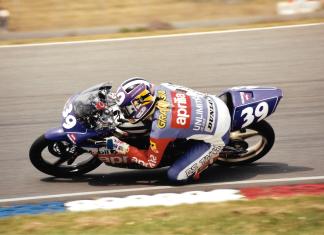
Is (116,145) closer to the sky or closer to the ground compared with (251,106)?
closer to the ground

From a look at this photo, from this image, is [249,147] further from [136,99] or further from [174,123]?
[136,99]

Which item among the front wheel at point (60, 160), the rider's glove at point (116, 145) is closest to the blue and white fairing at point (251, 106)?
the rider's glove at point (116, 145)

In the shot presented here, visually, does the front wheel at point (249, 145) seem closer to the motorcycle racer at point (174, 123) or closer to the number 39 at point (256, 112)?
the number 39 at point (256, 112)

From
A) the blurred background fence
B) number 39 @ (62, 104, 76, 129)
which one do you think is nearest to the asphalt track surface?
number 39 @ (62, 104, 76, 129)

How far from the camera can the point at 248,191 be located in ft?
28.0

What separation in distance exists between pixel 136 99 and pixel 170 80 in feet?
15.6

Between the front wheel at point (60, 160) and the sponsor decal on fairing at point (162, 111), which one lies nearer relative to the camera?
the sponsor decal on fairing at point (162, 111)

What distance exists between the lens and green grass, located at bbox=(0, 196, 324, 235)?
23.3 feet

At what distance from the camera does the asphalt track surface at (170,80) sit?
909 centimetres

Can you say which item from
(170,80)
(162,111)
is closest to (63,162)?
(162,111)

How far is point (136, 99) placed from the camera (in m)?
8.39

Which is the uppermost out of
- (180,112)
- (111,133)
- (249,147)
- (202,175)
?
(180,112)

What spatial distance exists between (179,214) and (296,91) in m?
5.22

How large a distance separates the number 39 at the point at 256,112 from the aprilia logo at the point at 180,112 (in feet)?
2.40
